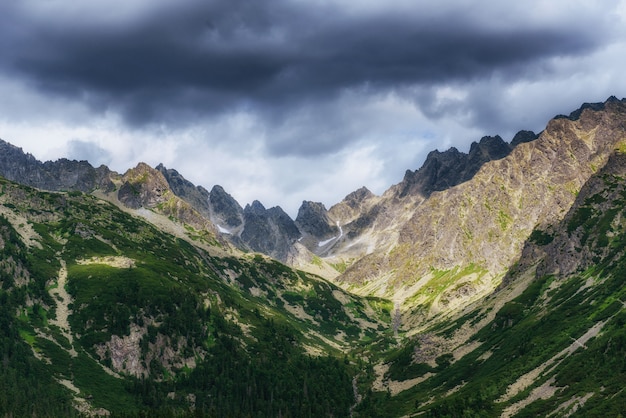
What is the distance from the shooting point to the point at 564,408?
479 ft

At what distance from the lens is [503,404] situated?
172125 mm

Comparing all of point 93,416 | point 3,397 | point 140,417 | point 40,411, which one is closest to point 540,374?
point 140,417

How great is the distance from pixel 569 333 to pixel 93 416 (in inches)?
6844

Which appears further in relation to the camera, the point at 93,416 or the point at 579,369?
the point at 93,416

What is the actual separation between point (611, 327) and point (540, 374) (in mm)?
27068

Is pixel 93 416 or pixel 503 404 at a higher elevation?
pixel 93 416

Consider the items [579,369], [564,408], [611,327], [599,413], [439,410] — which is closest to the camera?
[599,413]

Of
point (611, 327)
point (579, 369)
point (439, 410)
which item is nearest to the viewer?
point (579, 369)

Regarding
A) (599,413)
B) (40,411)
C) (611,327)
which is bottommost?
(599,413)

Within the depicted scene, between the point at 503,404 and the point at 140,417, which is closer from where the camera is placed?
the point at 503,404

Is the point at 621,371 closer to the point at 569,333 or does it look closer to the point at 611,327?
the point at 611,327

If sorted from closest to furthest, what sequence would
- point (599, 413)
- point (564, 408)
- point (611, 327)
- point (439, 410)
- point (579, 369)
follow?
point (599, 413), point (564, 408), point (579, 369), point (611, 327), point (439, 410)

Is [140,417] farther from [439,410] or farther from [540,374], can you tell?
[540,374]

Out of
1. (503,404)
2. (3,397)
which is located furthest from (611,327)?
(3,397)
